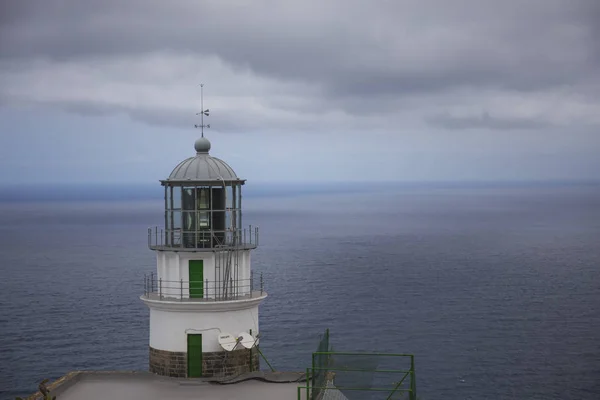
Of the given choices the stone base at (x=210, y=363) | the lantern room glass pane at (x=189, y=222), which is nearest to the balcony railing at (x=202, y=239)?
the lantern room glass pane at (x=189, y=222)

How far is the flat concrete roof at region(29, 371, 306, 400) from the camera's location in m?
25.9

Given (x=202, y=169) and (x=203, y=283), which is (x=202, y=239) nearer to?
(x=203, y=283)

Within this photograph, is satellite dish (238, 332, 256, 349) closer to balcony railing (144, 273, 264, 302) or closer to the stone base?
the stone base

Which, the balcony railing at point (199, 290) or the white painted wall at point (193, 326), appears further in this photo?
the balcony railing at point (199, 290)

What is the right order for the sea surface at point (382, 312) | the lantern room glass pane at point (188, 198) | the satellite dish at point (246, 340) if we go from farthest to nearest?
1. the sea surface at point (382, 312)
2. the lantern room glass pane at point (188, 198)
3. the satellite dish at point (246, 340)

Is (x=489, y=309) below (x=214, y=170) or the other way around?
below

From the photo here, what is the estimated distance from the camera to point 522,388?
48.2 m

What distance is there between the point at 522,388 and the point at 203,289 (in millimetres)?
27066

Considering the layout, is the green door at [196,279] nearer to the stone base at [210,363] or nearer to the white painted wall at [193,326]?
the white painted wall at [193,326]

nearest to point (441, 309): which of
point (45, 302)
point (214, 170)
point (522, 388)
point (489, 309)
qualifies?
point (489, 309)

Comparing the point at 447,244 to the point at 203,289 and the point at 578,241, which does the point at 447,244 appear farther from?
the point at 203,289

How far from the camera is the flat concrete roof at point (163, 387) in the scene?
84.9ft

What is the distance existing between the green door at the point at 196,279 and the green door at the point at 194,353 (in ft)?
4.54

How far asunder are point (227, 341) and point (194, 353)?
3.96 feet
